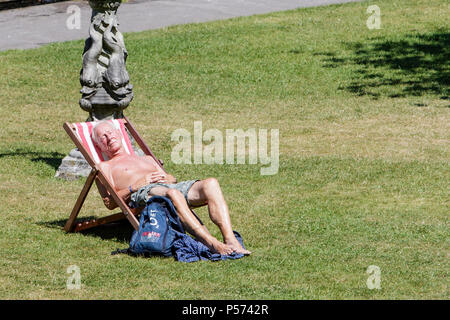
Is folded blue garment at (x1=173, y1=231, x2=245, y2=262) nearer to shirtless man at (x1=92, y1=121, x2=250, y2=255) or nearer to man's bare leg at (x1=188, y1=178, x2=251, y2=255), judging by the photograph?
shirtless man at (x1=92, y1=121, x2=250, y2=255)

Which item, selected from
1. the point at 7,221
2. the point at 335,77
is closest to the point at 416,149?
the point at 335,77

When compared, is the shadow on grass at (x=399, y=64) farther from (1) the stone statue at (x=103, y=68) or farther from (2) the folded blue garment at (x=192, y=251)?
(2) the folded blue garment at (x=192, y=251)

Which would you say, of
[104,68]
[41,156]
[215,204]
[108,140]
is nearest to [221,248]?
[215,204]

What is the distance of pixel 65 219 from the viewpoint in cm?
991

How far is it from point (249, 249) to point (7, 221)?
3004 mm

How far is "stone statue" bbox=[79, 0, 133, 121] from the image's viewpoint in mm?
11531

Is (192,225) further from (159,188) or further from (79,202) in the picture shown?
(79,202)

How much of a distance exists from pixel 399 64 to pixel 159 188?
36.9ft

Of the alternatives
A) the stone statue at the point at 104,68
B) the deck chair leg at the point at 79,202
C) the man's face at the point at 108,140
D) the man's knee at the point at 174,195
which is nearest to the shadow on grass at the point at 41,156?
the stone statue at the point at 104,68

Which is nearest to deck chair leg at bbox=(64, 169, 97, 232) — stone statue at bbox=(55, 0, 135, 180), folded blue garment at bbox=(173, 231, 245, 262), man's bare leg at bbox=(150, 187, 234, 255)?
man's bare leg at bbox=(150, 187, 234, 255)

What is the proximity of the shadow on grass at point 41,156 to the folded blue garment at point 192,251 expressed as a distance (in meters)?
4.83

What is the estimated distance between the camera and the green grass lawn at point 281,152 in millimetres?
7664

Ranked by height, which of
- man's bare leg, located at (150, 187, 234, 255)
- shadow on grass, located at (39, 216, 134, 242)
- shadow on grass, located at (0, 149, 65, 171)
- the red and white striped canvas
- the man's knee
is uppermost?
the red and white striped canvas
